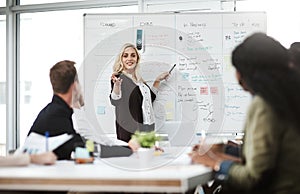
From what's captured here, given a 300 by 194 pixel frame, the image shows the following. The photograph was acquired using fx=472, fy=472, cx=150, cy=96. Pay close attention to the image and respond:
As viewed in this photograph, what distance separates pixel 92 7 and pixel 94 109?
53.0 inches

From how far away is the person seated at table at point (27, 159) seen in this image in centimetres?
202

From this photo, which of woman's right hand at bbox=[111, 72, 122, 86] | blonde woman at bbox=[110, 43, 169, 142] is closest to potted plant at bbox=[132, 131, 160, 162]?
blonde woman at bbox=[110, 43, 169, 142]

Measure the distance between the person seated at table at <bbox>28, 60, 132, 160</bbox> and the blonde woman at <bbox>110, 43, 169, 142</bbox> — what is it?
1561 mm

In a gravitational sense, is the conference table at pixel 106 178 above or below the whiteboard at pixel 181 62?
below

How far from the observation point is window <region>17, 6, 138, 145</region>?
5.30 m

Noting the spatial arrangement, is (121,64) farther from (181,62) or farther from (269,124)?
(269,124)

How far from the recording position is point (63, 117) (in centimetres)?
240

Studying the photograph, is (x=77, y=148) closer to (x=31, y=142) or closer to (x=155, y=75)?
(x=31, y=142)

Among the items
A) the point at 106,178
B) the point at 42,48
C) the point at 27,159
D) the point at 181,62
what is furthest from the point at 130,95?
the point at 106,178

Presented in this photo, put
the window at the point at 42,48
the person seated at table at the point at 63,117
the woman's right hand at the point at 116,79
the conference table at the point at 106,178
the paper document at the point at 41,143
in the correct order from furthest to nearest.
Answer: the window at the point at 42,48 < the woman's right hand at the point at 116,79 < the person seated at table at the point at 63,117 < the paper document at the point at 41,143 < the conference table at the point at 106,178

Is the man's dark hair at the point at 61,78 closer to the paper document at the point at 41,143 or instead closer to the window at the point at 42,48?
the paper document at the point at 41,143

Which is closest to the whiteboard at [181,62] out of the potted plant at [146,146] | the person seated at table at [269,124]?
the potted plant at [146,146]

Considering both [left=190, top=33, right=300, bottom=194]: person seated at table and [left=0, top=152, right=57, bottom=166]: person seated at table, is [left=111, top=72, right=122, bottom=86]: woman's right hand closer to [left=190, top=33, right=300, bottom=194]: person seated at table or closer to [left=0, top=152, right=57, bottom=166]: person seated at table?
[left=0, top=152, right=57, bottom=166]: person seated at table

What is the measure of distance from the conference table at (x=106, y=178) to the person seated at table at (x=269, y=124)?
0.22 m
